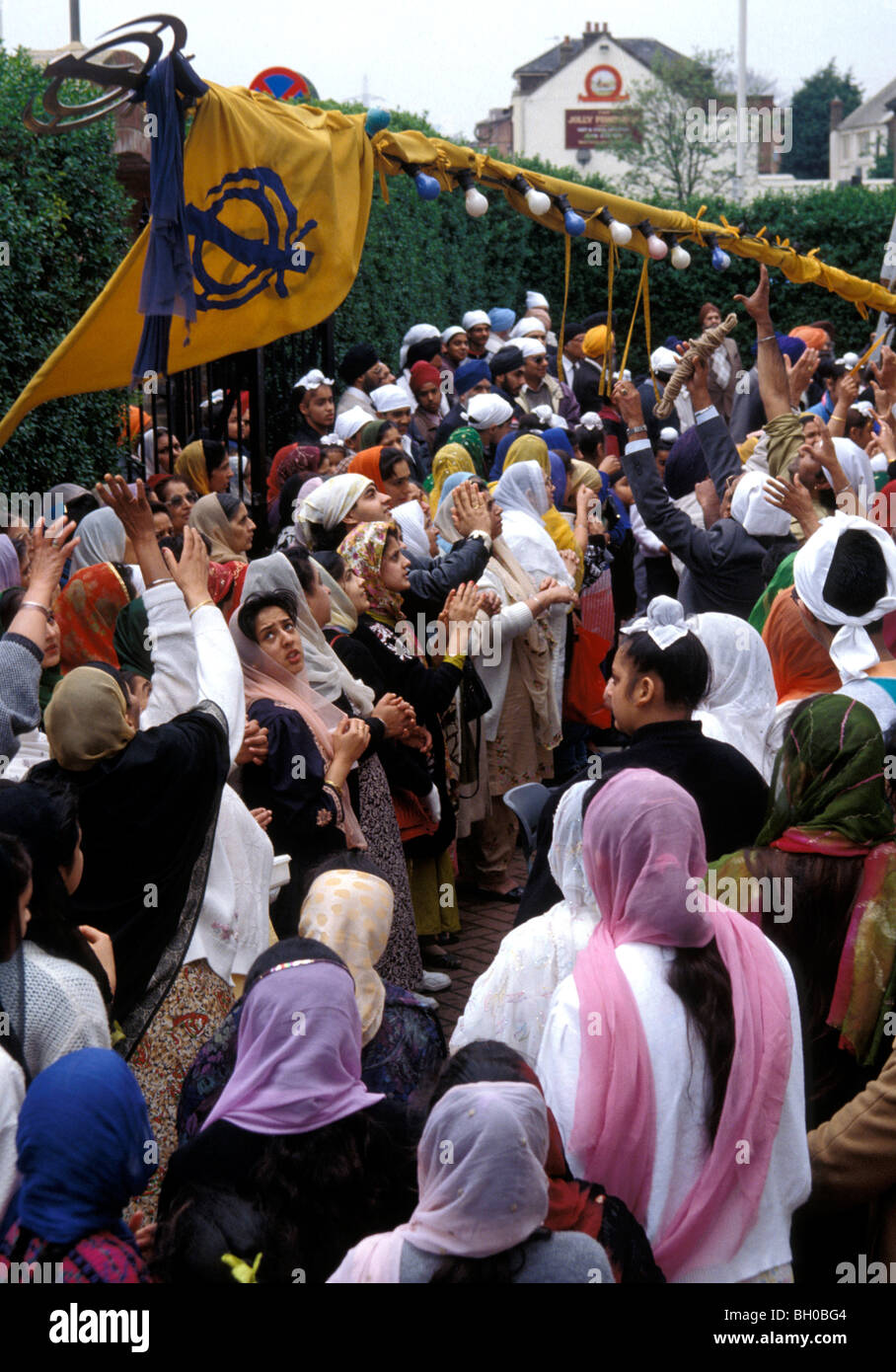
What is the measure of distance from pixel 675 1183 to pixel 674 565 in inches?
282

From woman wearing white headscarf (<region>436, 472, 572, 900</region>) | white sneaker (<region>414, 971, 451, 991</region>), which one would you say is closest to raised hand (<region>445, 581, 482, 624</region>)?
woman wearing white headscarf (<region>436, 472, 572, 900</region>)

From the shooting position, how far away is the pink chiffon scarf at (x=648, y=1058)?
236 cm

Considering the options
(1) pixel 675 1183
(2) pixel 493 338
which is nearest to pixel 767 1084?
(1) pixel 675 1183

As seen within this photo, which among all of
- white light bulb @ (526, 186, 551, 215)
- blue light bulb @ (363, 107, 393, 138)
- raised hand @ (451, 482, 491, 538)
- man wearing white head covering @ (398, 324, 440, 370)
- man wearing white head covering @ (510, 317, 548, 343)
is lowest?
raised hand @ (451, 482, 491, 538)

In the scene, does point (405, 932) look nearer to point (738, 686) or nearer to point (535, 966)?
point (738, 686)

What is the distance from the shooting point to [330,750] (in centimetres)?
448

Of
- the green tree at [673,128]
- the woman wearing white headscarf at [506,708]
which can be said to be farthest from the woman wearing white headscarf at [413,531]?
the green tree at [673,128]

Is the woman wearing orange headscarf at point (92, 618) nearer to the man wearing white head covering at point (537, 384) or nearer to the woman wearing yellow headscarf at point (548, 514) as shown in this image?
the woman wearing yellow headscarf at point (548, 514)

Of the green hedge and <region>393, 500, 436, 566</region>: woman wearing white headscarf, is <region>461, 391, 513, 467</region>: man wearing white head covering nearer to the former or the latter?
<region>393, 500, 436, 566</region>: woman wearing white headscarf

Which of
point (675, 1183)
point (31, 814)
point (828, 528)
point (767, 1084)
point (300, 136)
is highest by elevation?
point (300, 136)

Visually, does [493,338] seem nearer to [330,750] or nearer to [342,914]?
[330,750]

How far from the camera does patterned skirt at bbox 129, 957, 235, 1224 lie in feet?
10.7

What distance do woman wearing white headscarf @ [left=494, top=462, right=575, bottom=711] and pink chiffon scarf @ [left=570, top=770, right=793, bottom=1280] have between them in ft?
14.1

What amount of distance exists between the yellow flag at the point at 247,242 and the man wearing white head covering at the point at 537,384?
16.1ft
